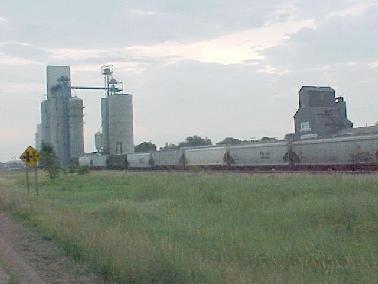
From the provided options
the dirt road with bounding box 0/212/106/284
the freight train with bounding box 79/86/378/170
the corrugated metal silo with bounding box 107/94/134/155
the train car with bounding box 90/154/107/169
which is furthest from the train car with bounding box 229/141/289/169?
the corrugated metal silo with bounding box 107/94/134/155

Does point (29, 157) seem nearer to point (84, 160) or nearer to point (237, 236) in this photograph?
point (237, 236)

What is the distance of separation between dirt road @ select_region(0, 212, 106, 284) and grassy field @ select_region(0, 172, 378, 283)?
31 centimetres

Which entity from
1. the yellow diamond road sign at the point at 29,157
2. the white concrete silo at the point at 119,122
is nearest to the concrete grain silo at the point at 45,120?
the white concrete silo at the point at 119,122

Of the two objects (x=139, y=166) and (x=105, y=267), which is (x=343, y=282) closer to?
(x=105, y=267)

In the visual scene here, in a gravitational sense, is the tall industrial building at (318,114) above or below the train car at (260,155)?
above

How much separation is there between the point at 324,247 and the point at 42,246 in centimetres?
769

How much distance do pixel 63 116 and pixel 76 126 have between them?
103 inches

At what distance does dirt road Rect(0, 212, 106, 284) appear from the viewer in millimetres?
13086

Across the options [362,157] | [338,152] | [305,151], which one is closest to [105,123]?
[305,151]

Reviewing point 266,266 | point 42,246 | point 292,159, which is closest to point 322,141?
point 292,159

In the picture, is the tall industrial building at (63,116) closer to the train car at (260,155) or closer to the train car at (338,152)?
the train car at (260,155)

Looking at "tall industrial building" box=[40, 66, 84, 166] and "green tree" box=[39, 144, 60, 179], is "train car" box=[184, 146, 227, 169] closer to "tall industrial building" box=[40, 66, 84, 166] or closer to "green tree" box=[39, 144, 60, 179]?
"green tree" box=[39, 144, 60, 179]

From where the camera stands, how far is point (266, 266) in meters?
12.7

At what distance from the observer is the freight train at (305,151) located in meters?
41.3
